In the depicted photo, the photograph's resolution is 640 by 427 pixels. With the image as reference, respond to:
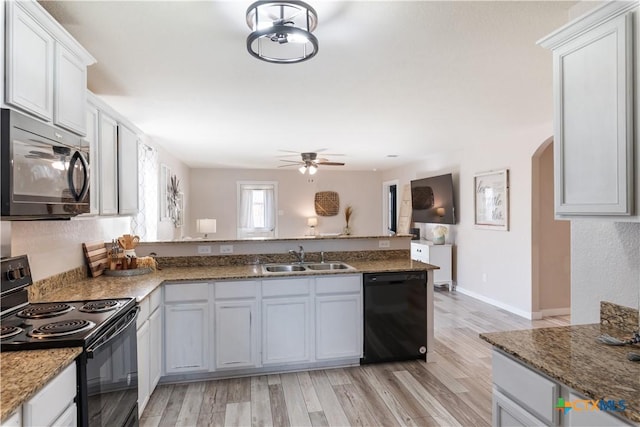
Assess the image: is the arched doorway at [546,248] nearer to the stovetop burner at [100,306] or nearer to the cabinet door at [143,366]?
the cabinet door at [143,366]

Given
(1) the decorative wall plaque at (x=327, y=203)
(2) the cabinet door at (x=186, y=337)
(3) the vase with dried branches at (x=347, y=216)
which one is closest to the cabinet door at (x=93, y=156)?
(2) the cabinet door at (x=186, y=337)

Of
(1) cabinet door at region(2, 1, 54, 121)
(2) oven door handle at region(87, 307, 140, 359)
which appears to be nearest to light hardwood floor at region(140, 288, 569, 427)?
(2) oven door handle at region(87, 307, 140, 359)

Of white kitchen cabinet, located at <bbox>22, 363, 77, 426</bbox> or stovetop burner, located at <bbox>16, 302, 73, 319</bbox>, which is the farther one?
stovetop burner, located at <bbox>16, 302, 73, 319</bbox>

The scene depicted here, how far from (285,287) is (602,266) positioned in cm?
216

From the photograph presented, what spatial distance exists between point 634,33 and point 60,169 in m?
2.59

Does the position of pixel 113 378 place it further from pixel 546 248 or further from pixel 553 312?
pixel 553 312

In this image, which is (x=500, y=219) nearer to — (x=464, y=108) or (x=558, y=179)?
(x=464, y=108)

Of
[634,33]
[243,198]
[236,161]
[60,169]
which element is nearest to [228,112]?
[60,169]

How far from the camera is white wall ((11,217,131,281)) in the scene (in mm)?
2152

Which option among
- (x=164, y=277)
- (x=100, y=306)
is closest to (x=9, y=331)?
(x=100, y=306)

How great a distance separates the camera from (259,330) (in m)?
3.03

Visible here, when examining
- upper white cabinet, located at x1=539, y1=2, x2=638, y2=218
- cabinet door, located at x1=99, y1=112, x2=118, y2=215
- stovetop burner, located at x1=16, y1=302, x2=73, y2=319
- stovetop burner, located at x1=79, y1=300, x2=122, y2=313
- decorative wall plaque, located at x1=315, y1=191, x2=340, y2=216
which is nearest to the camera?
upper white cabinet, located at x1=539, y1=2, x2=638, y2=218

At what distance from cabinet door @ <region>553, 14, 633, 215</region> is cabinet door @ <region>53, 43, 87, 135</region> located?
247 centimetres

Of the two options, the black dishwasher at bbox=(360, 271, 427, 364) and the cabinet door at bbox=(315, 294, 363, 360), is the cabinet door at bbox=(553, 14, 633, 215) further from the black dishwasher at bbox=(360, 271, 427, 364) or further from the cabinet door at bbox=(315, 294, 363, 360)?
the cabinet door at bbox=(315, 294, 363, 360)
